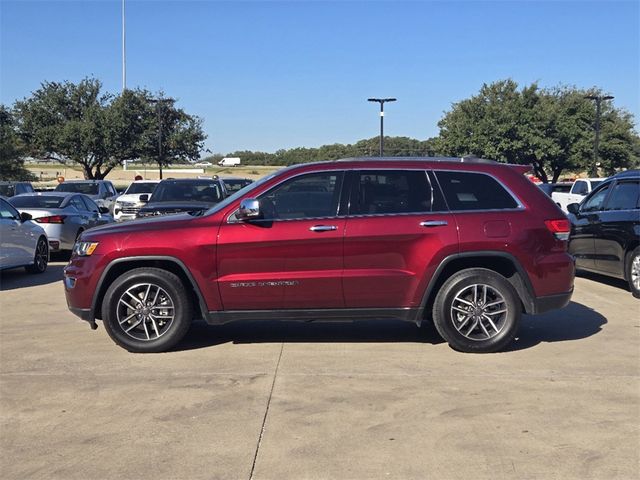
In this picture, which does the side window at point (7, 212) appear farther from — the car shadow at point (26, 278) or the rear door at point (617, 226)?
the rear door at point (617, 226)

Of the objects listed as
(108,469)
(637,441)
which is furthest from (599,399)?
(108,469)

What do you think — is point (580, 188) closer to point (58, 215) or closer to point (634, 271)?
point (634, 271)

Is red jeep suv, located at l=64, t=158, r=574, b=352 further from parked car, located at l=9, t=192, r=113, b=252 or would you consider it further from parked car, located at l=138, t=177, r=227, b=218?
parked car, located at l=9, t=192, r=113, b=252

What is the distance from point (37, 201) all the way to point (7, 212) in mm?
3157

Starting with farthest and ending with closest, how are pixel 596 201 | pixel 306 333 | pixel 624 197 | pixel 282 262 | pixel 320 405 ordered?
pixel 596 201 → pixel 624 197 → pixel 306 333 → pixel 282 262 → pixel 320 405

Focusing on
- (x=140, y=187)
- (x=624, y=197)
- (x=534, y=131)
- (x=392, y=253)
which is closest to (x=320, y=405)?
(x=392, y=253)

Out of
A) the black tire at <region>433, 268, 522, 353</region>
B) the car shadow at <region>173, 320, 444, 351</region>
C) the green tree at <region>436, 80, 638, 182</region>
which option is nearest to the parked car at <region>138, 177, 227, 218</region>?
the car shadow at <region>173, 320, 444, 351</region>

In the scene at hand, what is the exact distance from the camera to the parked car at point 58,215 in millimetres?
13609

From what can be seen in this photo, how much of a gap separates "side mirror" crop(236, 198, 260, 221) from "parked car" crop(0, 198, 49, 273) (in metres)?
6.15

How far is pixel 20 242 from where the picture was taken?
1126 centimetres

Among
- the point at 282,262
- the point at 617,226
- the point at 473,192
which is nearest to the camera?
the point at 282,262

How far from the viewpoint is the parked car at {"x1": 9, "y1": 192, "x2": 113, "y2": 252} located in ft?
44.7

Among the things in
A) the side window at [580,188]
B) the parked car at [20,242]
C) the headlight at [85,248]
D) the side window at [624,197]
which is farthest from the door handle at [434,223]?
the side window at [580,188]

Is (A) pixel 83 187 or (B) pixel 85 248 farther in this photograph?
(A) pixel 83 187
